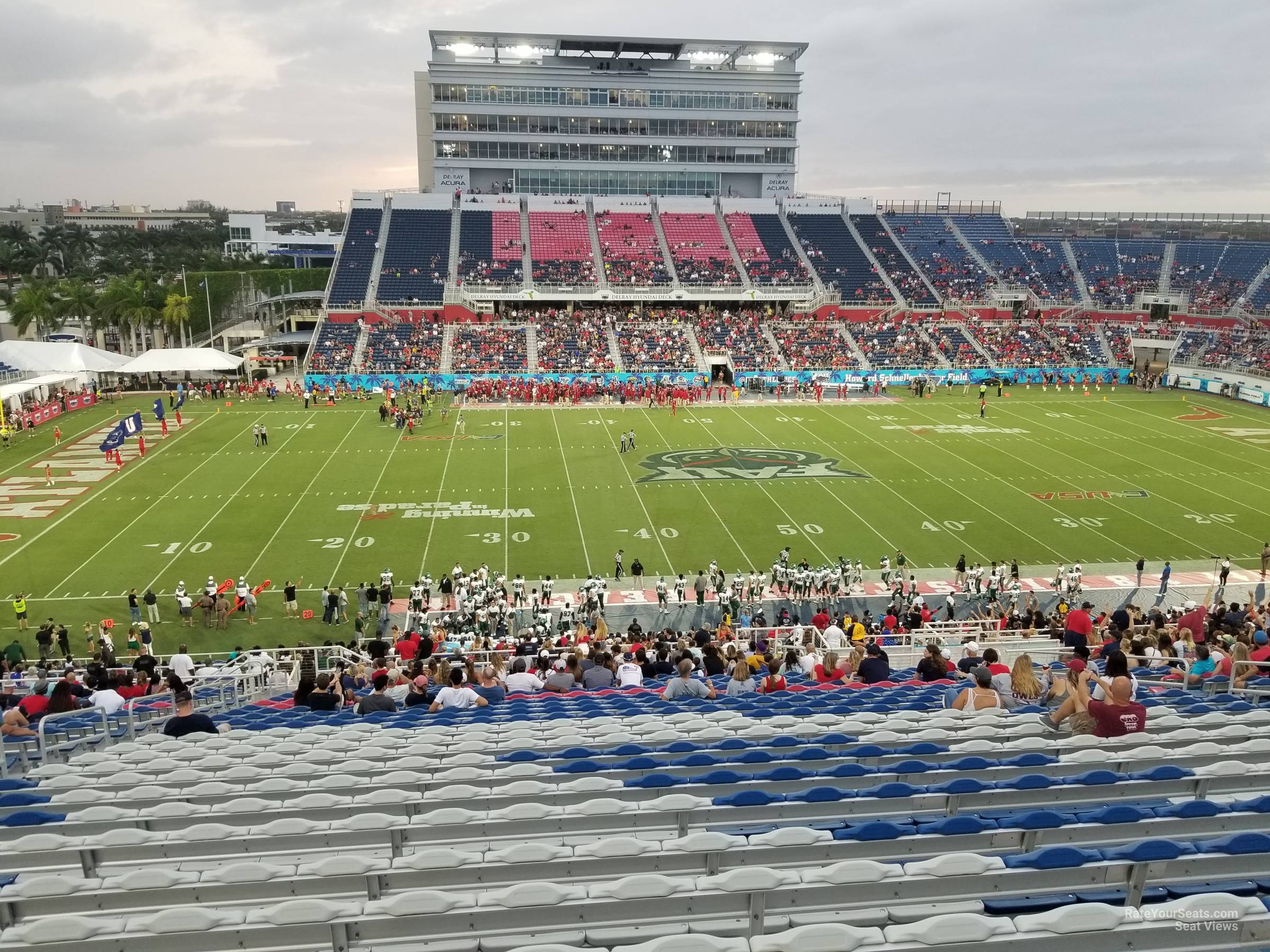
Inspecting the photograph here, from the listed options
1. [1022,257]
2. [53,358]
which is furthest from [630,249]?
[53,358]

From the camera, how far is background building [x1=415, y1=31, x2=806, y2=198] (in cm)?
7012

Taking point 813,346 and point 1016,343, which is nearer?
point 813,346

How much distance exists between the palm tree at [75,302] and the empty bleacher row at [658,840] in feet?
196

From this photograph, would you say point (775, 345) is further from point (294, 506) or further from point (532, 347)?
point (294, 506)

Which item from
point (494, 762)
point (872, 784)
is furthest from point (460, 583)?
point (872, 784)

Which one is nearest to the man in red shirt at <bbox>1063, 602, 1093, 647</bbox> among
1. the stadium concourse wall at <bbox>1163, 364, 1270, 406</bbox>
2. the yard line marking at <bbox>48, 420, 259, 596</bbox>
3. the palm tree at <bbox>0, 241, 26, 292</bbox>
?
the yard line marking at <bbox>48, 420, 259, 596</bbox>

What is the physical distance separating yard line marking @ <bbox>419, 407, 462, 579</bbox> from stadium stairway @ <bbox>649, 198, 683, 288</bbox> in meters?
24.4

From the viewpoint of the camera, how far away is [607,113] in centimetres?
7138

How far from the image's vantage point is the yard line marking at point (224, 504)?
2391 centimetres

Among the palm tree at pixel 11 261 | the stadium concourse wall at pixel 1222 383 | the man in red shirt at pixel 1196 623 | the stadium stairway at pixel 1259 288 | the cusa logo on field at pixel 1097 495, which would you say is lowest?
the cusa logo on field at pixel 1097 495

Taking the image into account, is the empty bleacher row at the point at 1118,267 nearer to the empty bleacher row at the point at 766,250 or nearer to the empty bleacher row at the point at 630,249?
the empty bleacher row at the point at 766,250

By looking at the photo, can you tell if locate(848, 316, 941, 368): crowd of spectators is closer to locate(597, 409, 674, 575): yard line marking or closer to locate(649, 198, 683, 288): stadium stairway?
locate(649, 198, 683, 288): stadium stairway

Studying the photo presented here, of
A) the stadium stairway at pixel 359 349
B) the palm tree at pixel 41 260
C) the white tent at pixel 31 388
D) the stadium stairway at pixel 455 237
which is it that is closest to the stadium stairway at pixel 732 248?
the stadium stairway at pixel 455 237

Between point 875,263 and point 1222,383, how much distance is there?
24.2 meters
